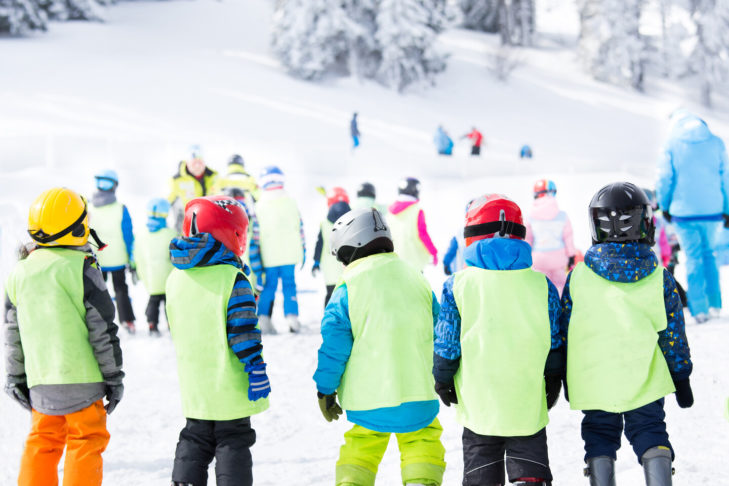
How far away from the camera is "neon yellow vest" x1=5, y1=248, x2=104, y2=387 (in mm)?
3523

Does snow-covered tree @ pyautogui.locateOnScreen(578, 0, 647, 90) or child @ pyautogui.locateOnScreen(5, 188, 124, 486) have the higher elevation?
child @ pyautogui.locateOnScreen(5, 188, 124, 486)

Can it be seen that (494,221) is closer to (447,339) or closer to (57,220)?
(447,339)

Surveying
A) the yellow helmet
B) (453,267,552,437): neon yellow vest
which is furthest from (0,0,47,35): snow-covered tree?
(453,267,552,437): neon yellow vest

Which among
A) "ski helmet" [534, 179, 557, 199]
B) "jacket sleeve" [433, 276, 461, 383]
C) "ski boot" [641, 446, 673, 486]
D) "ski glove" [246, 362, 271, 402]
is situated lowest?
"ski helmet" [534, 179, 557, 199]

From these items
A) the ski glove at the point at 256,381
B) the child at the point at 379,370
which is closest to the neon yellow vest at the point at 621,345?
the child at the point at 379,370

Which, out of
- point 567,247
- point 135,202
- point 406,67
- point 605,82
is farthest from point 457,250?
point 605,82

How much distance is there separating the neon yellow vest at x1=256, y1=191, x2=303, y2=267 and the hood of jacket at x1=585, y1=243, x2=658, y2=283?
14.4 ft

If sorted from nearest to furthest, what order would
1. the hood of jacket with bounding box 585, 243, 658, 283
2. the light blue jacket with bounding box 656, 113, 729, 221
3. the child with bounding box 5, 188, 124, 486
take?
1. the hood of jacket with bounding box 585, 243, 658, 283
2. the child with bounding box 5, 188, 124, 486
3. the light blue jacket with bounding box 656, 113, 729, 221

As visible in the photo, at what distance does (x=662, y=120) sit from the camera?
39.4 m

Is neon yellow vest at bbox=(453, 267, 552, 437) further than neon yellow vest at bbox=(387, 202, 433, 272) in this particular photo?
No

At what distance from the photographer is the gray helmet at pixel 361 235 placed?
3.46 m

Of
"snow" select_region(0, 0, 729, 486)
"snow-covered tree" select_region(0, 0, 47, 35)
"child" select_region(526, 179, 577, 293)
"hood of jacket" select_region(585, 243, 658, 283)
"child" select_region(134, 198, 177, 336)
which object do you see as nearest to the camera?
"hood of jacket" select_region(585, 243, 658, 283)

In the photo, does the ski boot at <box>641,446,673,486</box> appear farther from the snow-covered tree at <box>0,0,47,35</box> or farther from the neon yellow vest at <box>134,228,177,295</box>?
the snow-covered tree at <box>0,0,47,35</box>

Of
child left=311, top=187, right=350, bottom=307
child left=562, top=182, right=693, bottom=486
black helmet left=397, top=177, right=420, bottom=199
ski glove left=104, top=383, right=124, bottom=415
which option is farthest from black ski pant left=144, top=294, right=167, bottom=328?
child left=562, top=182, right=693, bottom=486
